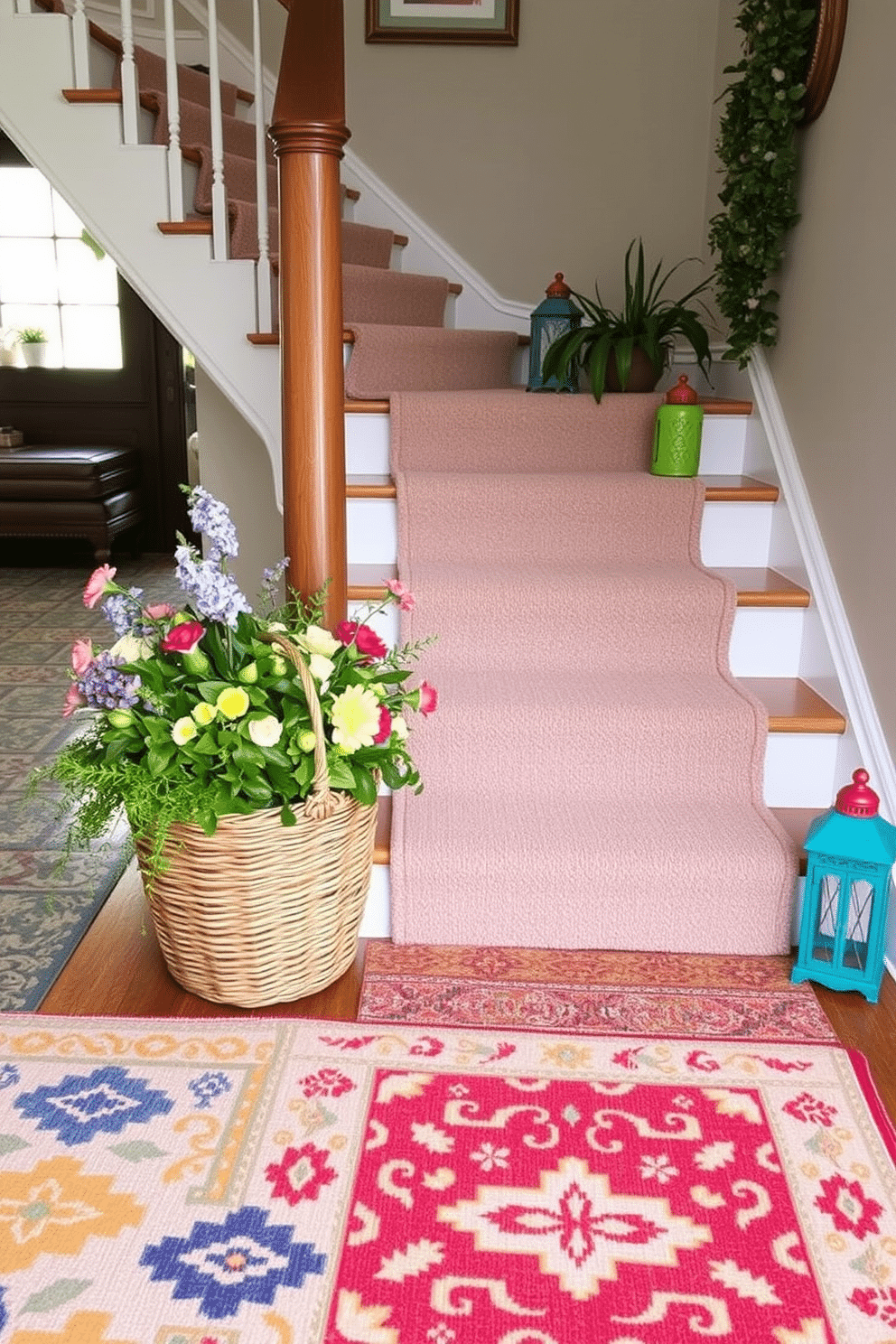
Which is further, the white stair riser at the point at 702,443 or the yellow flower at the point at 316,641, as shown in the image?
the white stair riser at the point at 702,443

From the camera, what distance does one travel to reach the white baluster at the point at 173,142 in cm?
271

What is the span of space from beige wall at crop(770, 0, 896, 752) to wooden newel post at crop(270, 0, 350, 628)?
996mm

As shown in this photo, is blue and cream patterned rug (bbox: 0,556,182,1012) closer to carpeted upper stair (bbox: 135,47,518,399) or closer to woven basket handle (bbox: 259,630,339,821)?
woven basket handle (bbox: 259,630,339,821)

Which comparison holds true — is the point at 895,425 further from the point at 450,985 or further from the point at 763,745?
the point at 450,985

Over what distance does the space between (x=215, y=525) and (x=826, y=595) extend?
130cm

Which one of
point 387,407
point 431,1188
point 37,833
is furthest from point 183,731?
point 387,407

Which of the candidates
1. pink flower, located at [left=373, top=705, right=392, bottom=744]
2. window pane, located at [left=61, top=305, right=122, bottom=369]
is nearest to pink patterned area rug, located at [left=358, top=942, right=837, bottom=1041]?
pink flower, located at [left=373, top=705, right=392, bottom=744]

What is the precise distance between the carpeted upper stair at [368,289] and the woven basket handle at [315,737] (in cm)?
138

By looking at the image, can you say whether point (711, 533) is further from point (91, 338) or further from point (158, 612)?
point (91, 338)

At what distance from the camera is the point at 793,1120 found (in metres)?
1.56

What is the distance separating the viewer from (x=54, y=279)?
233 inches

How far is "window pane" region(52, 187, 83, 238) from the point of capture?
18.9ft

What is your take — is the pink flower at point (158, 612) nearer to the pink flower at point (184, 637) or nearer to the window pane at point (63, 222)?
the pink flower at point (184, 637)

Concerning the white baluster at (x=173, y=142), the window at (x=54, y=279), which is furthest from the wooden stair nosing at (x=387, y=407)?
the window at (x=54, y=279)
